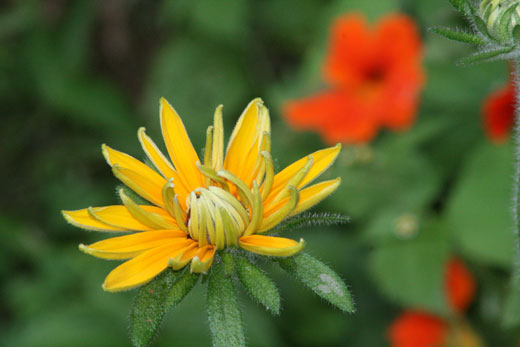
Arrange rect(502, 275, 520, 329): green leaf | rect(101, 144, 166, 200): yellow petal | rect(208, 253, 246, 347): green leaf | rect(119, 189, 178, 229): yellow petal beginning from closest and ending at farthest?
rect(208, 253, 246, 347): green leaf → rect(119, 189, 178, 229): yellow petal → rect(101, 144, 166, 200): yellow petal → rect(502, 275, 520, 329): green leaf

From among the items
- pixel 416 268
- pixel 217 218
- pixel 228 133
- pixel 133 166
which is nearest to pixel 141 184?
pixel 133 166

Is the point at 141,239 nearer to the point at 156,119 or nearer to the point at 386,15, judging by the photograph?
the point at 386,15

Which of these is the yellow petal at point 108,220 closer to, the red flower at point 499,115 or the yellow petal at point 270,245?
the yellow petal at point 270,245

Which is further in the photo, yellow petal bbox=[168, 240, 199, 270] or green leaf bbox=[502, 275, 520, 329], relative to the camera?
green leaf bbox=[502, 275, 520, 329]

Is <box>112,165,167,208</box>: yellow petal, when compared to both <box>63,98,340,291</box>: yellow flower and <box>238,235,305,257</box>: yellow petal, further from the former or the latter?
<box>238,235,305,257</box>: yellow petal

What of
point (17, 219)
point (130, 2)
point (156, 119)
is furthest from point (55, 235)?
point (130, 2)

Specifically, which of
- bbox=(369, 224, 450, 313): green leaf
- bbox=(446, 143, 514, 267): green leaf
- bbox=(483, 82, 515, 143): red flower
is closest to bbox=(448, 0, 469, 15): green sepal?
bbox=(483, 82, 515, 143): red flower

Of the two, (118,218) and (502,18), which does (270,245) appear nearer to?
(118,218)

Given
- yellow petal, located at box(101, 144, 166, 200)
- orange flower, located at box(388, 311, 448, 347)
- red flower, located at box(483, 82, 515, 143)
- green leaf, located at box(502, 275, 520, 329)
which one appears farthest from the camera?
orange flower, located at box(388, 311, 448, 347)
